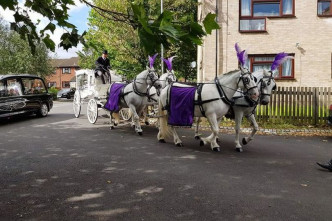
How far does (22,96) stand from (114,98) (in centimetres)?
557

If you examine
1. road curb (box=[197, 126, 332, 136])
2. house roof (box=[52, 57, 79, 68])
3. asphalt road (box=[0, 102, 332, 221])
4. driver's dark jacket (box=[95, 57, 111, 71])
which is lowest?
asphalt road (box=[0, 102, 332, 221])

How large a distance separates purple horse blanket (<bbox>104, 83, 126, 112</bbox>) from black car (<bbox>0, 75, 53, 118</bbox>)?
16.1 feet

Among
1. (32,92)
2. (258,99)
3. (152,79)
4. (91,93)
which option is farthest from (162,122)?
(32,92)

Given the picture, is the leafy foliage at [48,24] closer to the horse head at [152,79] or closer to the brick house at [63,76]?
the horse head at [152,79]

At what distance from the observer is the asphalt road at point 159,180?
4.16m

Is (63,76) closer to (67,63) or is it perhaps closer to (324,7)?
(67,63)

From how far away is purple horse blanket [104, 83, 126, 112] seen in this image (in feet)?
35.9

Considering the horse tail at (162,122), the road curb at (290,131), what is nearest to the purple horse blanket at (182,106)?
the horse tail at (162,122)

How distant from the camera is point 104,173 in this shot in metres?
5.96

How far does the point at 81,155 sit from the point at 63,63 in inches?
3002

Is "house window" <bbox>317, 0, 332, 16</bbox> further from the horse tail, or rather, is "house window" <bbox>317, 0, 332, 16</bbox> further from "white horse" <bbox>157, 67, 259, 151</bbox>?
the horse tail

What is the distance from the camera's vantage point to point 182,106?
8062mm

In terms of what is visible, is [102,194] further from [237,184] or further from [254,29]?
[254,29]

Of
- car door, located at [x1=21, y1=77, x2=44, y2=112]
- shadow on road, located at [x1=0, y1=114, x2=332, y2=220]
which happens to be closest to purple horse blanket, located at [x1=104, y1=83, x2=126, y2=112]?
shadow on road, located at [x1=0, y1=114, x2=332, y2=220]
